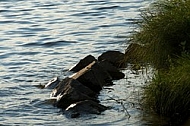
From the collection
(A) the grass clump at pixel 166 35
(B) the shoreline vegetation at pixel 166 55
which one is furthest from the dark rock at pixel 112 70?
(A) the grass clump at pixel 166 35

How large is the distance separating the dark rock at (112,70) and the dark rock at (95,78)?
0.45 feet

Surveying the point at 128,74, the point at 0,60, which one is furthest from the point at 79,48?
the point at 128,74

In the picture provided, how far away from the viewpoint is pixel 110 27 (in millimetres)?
15266

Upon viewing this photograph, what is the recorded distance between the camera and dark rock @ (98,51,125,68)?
11072 mm

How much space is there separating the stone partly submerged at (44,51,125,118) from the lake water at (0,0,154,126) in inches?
5.8

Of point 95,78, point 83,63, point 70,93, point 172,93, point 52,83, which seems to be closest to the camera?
point 172,93

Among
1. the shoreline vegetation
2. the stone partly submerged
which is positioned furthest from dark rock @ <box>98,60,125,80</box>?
the shoreline vegetation

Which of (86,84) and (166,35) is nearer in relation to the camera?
(166,35)

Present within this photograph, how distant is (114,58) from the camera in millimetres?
11352

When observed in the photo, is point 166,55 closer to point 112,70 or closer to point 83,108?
point 83,108

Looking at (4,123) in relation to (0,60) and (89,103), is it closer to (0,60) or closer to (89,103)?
(89,103)

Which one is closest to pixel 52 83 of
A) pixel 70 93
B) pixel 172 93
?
pixel 70 93

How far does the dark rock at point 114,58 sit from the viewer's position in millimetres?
11072

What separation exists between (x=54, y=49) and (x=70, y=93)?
459 cm
